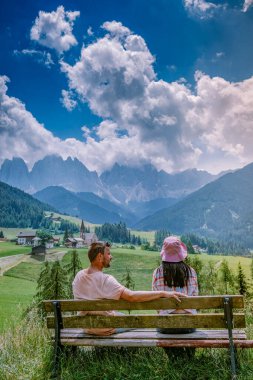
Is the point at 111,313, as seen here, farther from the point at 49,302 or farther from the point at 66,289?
the point at 66,289

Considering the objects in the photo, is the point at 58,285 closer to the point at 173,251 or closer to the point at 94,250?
the point at 94,250

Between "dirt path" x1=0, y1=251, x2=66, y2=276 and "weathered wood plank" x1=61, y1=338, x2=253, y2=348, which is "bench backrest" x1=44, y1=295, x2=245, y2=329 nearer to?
"weathered wood plank" x1=61, y1=338, x2=253, y2=348

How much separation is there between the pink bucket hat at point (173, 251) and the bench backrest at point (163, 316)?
0.97 metres

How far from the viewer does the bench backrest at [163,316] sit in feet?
17.5

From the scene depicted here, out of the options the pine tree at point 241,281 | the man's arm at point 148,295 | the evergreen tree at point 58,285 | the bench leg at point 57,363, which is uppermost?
the man's arm at point 148,295

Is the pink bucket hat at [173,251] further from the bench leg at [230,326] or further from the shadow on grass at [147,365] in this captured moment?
the shadow on grass at [147,365]

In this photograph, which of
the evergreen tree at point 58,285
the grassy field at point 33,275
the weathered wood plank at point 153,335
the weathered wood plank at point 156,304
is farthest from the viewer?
the grassy field at point 33,275

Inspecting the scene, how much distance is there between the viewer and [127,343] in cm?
564

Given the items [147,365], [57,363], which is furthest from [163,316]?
[57,363]

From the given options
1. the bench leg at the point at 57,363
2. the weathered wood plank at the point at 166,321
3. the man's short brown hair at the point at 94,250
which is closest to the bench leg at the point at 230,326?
the weathered wood plank at the point at 166,321

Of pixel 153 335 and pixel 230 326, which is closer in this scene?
pixel 230 326

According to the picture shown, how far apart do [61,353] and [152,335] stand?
4.86 feet

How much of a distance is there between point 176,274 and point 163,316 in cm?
91

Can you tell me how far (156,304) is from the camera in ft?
18.2
